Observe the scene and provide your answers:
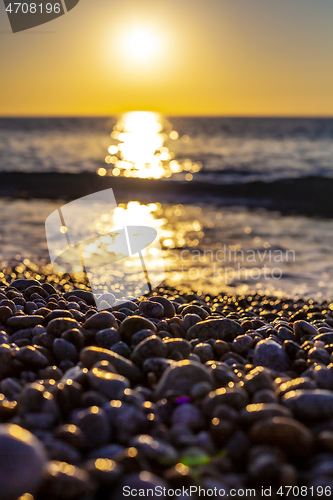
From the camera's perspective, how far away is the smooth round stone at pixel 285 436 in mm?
1017

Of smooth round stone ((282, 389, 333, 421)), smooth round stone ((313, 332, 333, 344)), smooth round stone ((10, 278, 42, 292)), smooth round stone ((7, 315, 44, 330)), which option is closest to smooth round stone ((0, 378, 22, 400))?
smooth round stone ((7, 315, 44, 330))

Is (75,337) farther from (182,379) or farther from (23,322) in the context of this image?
(182,379)

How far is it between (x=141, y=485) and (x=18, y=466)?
26 centimetres

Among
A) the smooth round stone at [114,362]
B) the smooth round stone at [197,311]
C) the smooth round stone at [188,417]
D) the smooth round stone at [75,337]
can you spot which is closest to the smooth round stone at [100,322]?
the smooth round stone at [75,337]

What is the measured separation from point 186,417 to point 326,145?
91.1ft

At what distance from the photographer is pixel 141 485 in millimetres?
883

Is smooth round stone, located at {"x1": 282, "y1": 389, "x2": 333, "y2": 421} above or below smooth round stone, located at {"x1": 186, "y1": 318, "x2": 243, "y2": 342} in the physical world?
below

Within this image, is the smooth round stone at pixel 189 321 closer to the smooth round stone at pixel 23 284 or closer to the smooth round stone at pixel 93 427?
the smooth round stone at pixel 93 427

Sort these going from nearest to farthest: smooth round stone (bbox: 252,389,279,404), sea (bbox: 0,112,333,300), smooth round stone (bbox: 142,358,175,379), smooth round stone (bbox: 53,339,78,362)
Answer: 1. smooth round stone (bbox: 252,389,279,404)
2. smooth round stone (bbox: 142,358,175,379)
3. smooth round stone (bbox: 53,339,78,362)
4. sea (bbox: 0,112,333,300)

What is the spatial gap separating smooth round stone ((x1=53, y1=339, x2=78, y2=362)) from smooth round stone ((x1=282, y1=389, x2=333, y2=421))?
33.5 inches

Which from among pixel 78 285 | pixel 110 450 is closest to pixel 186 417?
pixel 110 450

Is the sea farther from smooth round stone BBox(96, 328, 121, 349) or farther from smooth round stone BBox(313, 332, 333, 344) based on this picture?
smooth round stone BBox(96, 328, 121, 349)

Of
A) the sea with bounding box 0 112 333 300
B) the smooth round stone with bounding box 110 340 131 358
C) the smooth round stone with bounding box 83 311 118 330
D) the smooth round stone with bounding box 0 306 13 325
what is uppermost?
the sea with bounding box 0 112 333 300

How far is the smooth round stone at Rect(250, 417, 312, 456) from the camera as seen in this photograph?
40.0 inches
